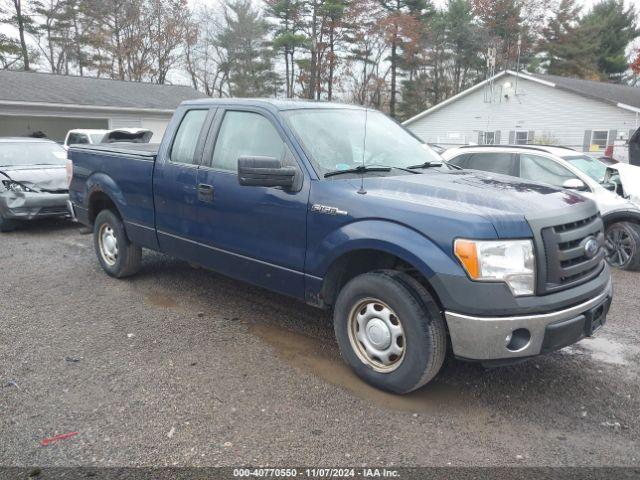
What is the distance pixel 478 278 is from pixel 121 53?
40399 millimetres

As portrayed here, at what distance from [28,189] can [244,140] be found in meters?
6.08

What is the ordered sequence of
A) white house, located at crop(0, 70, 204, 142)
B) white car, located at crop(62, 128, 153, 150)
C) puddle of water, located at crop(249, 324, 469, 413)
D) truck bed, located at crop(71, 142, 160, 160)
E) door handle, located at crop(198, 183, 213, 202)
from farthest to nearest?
white house, located at crop(0, 70, 204, 142) < white car, located at crop(62, 128, 153, 150) < truck bed, located at crop(71, 142, 160, 160) < door handle, located at crop(198, 183, 213, 202) < puddle of water, located at crop(249, 324, 469, 413)

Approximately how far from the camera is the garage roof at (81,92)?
21.5 meters

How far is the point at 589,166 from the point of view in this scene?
8.05m

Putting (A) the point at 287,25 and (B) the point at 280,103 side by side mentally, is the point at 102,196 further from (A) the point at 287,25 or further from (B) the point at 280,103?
(A) the point at 287,25

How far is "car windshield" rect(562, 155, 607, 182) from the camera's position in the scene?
775 centimetres

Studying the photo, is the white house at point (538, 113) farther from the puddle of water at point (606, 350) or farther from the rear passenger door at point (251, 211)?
the rear passenger door at point (251, 211)

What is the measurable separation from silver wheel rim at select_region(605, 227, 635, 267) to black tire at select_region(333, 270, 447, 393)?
500cm

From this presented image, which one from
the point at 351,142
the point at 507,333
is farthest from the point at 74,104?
the point at 507,333

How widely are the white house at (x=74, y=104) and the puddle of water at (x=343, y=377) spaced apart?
20.4m

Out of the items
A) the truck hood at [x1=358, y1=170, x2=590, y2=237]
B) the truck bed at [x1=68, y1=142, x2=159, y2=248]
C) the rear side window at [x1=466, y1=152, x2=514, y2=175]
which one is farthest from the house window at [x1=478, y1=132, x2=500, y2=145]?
the truck hood at [x1=358, y1=170, x2=590, y2=237]

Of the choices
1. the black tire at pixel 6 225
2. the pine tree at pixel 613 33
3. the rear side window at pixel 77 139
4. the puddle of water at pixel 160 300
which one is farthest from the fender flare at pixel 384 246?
the pine tree at pixel 613 33

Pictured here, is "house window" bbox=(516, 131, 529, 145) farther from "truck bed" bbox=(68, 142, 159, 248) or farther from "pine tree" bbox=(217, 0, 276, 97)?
"truck bed" bbox=(68, 142, 159, 248)

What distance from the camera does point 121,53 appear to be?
38.1 metres
